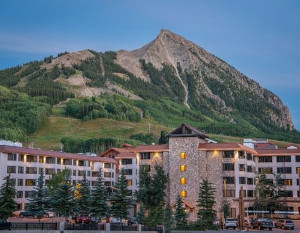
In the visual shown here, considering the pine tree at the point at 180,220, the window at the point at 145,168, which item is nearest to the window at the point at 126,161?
the window at the point at 145,168

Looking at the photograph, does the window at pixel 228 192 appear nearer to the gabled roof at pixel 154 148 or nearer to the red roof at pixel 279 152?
the gabled roof at pixel 154 148

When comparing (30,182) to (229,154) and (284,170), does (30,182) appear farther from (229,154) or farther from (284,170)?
(284,170)

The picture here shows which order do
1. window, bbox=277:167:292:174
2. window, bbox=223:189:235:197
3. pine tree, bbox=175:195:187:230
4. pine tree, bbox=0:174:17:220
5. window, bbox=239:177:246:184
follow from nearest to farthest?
pine tree, bbox=0:174:17:220 < pine tree, bbox=175:195:187:230 < window, bbox=223:189:235:197 < window, bbox=239:177:246:184 < window, bbox=277:167:292:174

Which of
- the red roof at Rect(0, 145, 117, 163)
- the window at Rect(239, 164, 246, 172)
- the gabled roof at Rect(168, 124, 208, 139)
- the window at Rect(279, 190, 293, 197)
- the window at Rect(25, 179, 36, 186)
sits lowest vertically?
the window at Rect(279, 190, 293, 197)

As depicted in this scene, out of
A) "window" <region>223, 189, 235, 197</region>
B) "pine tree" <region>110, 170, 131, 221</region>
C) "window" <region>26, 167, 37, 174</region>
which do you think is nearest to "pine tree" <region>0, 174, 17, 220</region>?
"pine tree" <region>110, 170, 131, 221</region>

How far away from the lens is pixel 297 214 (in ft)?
362

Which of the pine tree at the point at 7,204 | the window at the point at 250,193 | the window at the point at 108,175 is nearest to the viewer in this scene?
the pine tree at the point at 7,204

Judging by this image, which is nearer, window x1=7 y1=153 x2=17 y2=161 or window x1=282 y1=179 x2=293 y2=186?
window x1=7 y1=153 x2=17 y2=161

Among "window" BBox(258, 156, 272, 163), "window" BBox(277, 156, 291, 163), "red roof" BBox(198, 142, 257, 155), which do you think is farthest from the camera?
"window" BBox(258, 156, 272, 163)

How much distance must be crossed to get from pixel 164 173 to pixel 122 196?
122 feet

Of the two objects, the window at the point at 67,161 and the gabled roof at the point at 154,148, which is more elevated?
the gabled roof at the point at 154,148

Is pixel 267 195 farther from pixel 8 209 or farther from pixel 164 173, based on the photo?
pixel 8 209

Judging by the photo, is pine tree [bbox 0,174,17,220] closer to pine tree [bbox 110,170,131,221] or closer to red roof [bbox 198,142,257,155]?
pine tree [bbox 110,170,131,221]

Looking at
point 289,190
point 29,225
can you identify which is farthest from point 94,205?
point 289,190
